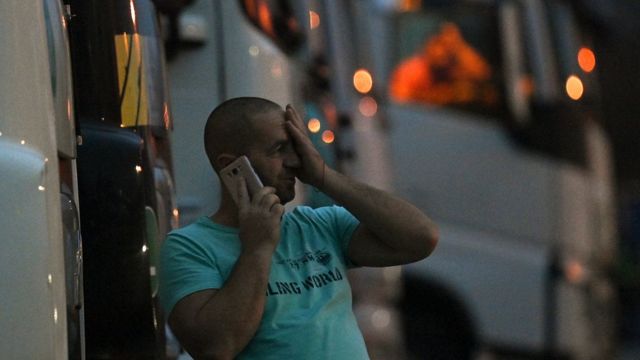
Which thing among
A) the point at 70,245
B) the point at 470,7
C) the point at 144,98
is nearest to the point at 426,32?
the point at 470,7

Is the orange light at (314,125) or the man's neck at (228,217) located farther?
the orange light at (314,125)

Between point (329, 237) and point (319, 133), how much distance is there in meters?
4.63

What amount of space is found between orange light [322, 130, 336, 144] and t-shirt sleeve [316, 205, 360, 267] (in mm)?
4621

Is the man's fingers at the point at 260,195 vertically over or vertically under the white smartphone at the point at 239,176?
under

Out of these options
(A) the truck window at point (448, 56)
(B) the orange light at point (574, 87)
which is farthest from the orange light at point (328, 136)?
(B) the orange light at point (574, 87)

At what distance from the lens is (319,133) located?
27.8 feet

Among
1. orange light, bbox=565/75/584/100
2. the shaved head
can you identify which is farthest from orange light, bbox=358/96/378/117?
the shaved head

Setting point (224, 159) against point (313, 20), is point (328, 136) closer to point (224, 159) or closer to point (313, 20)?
point (313, 20)

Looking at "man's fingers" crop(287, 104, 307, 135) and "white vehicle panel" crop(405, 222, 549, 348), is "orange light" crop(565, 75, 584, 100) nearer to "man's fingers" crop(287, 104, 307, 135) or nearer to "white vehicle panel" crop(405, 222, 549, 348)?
"white vehicle panel" crop(405, 222, 549, 348)

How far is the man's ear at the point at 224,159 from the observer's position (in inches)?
148

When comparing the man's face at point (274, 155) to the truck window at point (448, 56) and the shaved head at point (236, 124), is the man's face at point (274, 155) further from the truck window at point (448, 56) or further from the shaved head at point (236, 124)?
the truck window at point (448, 56)

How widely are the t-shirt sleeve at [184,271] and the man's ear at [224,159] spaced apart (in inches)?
7.0

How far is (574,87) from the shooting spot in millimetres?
11484

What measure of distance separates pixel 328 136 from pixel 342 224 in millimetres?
4976
